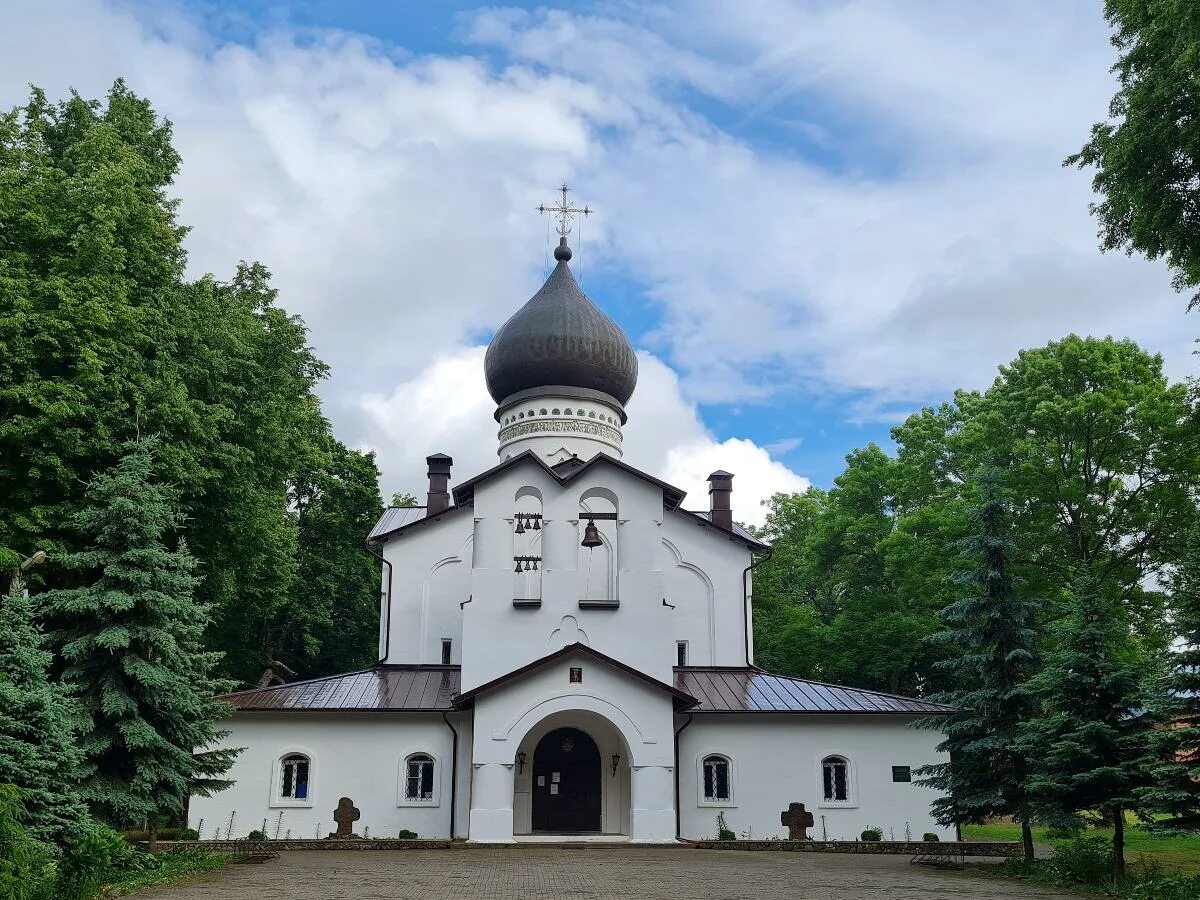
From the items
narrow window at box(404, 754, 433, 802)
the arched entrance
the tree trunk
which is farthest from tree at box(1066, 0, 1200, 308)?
narrow window at box(404, 754, 433, 802)

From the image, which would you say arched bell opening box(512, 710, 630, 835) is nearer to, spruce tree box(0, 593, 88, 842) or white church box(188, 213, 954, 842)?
white church box(188, 213, 954, 842)

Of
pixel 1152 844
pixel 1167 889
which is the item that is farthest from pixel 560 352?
pixel 1167 889

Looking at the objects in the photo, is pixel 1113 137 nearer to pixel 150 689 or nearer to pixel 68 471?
pixel 150 689

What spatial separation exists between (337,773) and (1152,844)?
15801 mm

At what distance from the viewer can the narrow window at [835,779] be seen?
70.3ft

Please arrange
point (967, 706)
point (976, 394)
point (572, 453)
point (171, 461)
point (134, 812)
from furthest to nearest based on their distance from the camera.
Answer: point (976, 394) → point (572, 453) → point (171, 461) → point (967, 706) → point (134, 812)

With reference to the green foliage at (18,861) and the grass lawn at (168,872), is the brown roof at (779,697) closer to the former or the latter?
the grass lawn at (168,872)

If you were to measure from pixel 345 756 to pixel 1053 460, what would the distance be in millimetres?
18273

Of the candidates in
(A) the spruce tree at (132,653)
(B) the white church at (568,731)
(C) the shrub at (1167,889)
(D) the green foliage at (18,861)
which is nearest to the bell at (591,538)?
(B) the white church at (568,731)

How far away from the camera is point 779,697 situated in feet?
73.1

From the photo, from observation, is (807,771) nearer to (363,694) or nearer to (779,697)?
(779,697)

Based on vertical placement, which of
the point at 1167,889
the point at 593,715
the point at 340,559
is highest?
the point at 340,559

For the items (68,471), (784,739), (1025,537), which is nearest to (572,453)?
(784,739)

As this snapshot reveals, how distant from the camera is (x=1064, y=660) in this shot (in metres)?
14.2
